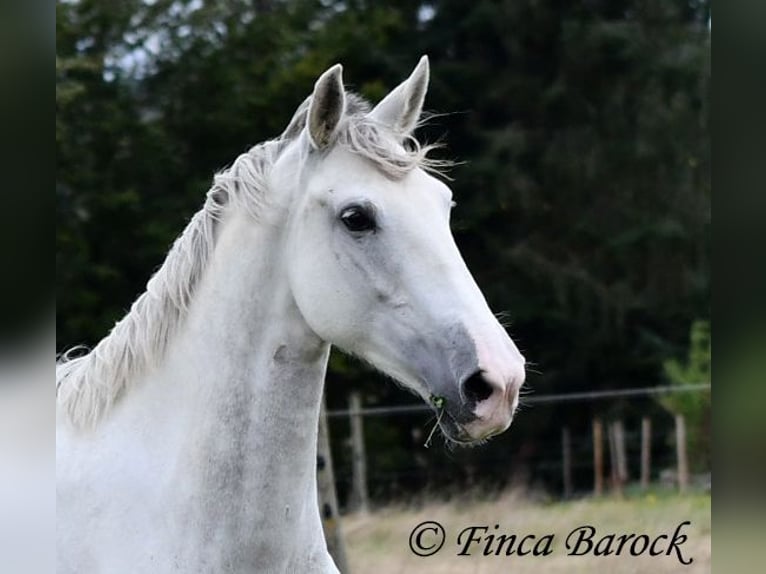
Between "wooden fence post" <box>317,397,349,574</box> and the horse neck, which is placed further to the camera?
"wooden fence post" <box>317,397,349,574</box>

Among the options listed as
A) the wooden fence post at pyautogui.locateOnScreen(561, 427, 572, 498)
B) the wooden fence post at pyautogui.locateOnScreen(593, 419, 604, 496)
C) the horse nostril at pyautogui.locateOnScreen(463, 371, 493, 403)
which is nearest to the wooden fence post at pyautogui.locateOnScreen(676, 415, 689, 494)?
the wooden fence post at pyautogui.locateOnScreen(593, 419, 604, 496)

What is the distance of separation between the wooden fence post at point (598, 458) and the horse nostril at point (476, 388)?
788 cm

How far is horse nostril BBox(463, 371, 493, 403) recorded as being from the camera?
5.86 feet

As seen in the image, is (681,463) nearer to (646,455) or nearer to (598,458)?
(646,455)

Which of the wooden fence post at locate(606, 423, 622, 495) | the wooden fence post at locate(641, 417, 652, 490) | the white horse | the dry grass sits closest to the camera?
the white horse

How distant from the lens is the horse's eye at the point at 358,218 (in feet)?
6.43

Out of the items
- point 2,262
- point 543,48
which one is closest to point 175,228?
point 543,48

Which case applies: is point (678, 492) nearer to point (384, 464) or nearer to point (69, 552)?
point (384, 464)

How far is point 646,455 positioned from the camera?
9.85 meters

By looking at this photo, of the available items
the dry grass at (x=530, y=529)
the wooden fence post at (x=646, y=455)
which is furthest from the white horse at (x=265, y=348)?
the wooden fence post at (x=646, y=455)

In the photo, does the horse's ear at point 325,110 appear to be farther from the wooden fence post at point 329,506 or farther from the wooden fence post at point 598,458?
the wooden fence post at point 598,458

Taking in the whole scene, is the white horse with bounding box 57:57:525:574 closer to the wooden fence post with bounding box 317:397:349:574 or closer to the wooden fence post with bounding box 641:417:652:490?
the wooden fence post with bounding box 317:397:349:574

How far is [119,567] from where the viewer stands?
1.99 metres

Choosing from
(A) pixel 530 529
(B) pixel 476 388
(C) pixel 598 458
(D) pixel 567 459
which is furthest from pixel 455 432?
(D) pixel 567 459
